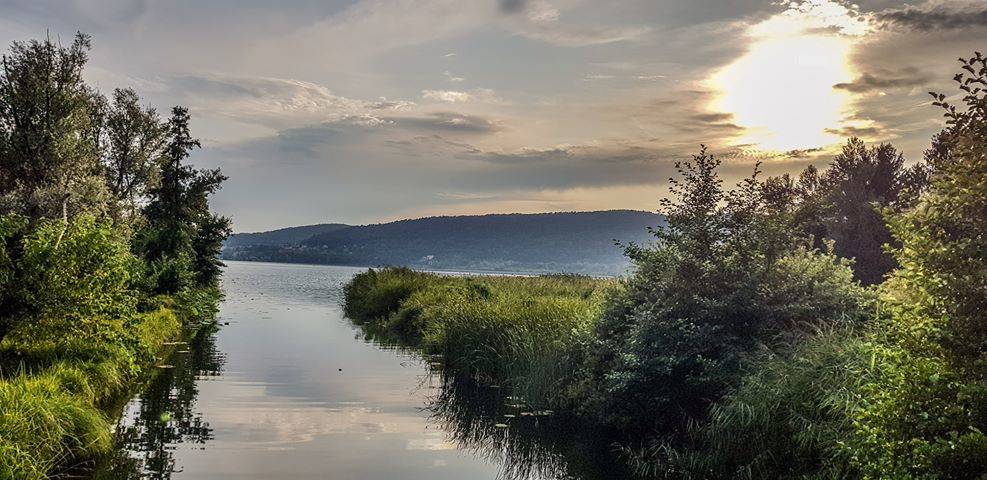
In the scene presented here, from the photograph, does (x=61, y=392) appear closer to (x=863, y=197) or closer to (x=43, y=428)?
(x=43, y=428)

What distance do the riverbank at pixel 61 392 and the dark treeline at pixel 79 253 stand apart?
28 millimetres

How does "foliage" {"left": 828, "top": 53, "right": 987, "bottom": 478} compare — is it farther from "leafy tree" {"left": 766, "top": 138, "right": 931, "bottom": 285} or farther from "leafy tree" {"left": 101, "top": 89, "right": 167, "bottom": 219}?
"leafy tree" {"left": 101, "top": 89, "right": 167, "bottom": 219}

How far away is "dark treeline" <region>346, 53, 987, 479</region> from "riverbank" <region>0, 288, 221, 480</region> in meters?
8.94

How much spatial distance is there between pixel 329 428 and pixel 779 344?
29.1ft

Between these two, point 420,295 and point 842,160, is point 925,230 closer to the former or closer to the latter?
point 420,295

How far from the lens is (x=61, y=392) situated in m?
12.6

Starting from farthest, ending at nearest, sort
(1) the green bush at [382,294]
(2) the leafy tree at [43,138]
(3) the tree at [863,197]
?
1. (1) the green bush at [382,294]
2. (3) the tree at [863,197]
3. (2) the leafy tree at [43,138]

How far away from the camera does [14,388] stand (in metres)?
11.0

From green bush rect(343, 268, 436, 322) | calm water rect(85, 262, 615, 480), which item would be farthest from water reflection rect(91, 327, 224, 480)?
green bush rect(343, 268, 436, 322)

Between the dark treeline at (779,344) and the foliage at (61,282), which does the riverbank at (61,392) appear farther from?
the dark treeline at (779,344)

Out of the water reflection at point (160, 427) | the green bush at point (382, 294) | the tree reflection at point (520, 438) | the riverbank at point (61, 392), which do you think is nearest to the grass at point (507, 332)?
the tree reflection at point (520, 438)

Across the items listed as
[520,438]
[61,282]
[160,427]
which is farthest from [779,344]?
[61,282]

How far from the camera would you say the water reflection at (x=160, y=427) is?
37.1ft

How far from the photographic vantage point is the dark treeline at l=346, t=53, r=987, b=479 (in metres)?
6.72
